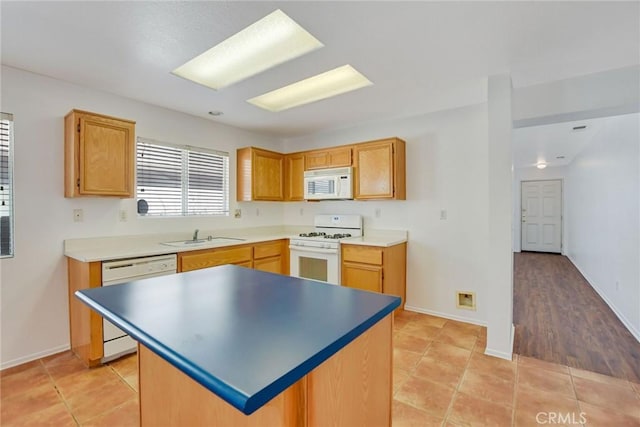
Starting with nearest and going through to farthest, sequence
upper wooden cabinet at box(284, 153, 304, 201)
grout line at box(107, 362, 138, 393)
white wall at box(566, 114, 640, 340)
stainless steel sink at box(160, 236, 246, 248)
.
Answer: grout line at box(107, 362, 138, 393)
white wall at box(566, 114, 640, 340)
stainless steel sink at box(160, 236, 246, 248)
upper wooden cabinet at box(284, 153, 304, 201)

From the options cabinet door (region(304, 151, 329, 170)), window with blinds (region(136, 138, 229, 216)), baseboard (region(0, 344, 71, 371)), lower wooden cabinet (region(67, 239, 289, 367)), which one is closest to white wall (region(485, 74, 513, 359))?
cabinet door (region(304, 151, 329, 170))

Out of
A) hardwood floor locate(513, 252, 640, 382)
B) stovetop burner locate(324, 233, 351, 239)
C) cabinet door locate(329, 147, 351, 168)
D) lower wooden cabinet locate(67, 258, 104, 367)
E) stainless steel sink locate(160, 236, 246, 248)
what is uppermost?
cabinet door locate(329, 147, 351, 168)

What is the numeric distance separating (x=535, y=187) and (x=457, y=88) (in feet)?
24.0

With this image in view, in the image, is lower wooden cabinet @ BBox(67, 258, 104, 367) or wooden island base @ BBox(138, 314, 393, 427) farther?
lower wooden cabinet @ BBox(67, 258, 104, 367)

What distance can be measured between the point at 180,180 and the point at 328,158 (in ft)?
6.15

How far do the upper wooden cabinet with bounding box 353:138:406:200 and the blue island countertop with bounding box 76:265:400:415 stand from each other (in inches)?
89.2

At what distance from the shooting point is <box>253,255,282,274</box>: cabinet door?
3.64 meters

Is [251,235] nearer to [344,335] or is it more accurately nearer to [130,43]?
[130,43]

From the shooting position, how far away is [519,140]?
5.25 metres

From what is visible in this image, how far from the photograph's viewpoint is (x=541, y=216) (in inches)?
322

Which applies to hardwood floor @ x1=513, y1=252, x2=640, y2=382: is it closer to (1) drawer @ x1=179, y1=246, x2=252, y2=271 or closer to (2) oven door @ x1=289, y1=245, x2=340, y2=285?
(2) oven door @ x1=289, y1=245, x2=340, y2=285

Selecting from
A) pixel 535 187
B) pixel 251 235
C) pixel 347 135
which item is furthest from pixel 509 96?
pixel 535 187

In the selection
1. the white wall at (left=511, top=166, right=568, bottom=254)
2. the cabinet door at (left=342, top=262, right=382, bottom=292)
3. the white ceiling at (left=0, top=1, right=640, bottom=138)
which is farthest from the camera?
the white wall at (left=511, top=166, right=568, bottom=254)

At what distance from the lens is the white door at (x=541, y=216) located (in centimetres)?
796
